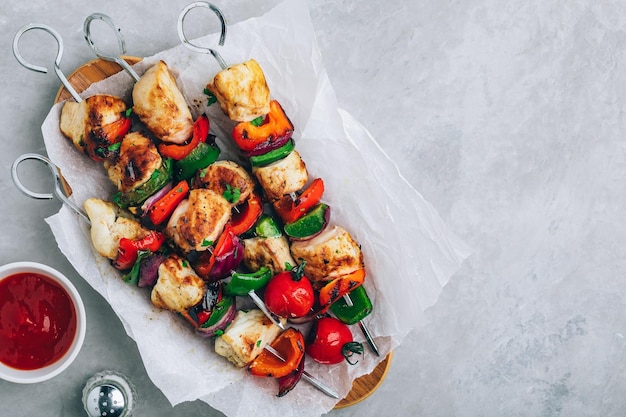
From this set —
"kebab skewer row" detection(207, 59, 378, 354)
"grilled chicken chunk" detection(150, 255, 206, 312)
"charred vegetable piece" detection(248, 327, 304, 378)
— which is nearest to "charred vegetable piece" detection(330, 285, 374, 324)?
"kebab skewer row" detection(207, 59, 378, 354)

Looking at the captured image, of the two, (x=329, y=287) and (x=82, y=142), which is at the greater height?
(x=82, y=142)

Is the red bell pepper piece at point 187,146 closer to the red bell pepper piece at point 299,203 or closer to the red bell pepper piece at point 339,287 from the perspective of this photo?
the red bell pepper piece at point 299,203

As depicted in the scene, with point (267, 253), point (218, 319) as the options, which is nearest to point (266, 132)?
point (267, 253)

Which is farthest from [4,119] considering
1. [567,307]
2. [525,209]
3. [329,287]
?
[567,307]

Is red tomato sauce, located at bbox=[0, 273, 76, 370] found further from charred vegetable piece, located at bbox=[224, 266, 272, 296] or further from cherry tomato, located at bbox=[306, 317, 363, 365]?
cherry tomato, located at bbox=[306, 317, 363, 365]

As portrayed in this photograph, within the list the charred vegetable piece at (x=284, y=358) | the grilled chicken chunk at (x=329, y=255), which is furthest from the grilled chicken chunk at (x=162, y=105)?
the charred vegetable piece at (x=284, y=358)

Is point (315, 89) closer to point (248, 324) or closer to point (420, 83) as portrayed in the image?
point (420, 83)
